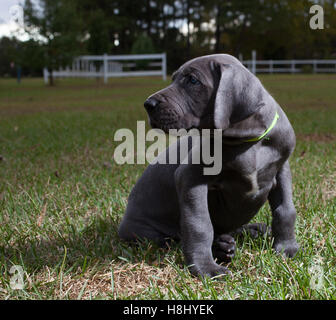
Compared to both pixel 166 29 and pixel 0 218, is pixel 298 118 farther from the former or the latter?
pixel 166 29

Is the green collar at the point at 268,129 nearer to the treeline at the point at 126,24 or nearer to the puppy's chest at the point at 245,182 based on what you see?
the puppy's chest at the point at 245,182

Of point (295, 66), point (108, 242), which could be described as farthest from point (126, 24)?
point (108, 242)

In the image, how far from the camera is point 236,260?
2.25 meters

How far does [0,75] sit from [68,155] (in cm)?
4345

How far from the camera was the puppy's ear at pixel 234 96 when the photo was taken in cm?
185

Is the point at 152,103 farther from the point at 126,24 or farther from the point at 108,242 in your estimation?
the point at 126,24

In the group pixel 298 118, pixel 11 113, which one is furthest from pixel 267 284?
pixel 11 113

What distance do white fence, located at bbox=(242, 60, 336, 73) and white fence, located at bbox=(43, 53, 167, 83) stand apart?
962 centimetres

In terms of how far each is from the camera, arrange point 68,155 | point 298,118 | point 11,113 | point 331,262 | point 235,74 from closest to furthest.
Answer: point 235,74, point 331,262, point 68,155, point 298,118, point 11,113

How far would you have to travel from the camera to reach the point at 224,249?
7.28 feet

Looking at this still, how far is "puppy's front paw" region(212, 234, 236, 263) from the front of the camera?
2.22 meters

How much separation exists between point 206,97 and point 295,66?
111 feet

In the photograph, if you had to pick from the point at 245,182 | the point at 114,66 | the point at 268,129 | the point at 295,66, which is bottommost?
the point at 245,182

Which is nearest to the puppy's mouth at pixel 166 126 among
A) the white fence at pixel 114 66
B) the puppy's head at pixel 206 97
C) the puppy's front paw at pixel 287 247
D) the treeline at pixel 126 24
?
the puppy's head at pixel 206 97
